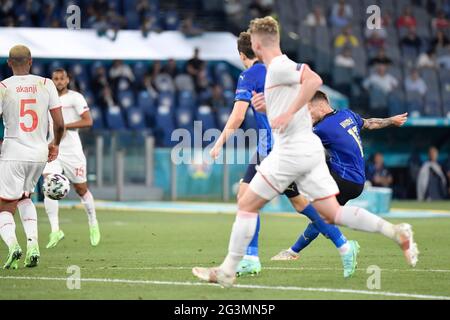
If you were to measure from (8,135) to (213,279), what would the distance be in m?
3.24

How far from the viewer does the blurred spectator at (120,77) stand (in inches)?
1164

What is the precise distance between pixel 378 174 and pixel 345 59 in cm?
403

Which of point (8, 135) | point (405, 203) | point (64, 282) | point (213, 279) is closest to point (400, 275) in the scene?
point (213, 279)

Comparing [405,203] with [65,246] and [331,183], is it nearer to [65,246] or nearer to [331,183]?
[65,246]

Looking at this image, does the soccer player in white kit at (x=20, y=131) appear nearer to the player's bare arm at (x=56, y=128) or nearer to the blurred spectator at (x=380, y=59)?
the player's bare arm at (x=56, y=128)

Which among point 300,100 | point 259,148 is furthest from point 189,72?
point 300,100

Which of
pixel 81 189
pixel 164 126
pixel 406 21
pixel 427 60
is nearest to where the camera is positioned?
pixel 81 189

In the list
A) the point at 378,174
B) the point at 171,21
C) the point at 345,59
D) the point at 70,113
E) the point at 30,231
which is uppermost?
the point at 171,21

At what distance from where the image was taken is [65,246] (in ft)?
48.5

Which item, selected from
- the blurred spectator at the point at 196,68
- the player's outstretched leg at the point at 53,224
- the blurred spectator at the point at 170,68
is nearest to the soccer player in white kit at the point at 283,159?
the player's outstretched leg at the point at 53,224

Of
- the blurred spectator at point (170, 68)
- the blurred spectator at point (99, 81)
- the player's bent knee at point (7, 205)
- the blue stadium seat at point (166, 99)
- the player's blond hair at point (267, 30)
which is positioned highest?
the blurred spectator at point (170, 68)

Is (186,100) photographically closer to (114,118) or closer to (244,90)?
(114,118)

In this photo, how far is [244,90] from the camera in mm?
10828

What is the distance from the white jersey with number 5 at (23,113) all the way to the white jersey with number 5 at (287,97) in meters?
3.11
